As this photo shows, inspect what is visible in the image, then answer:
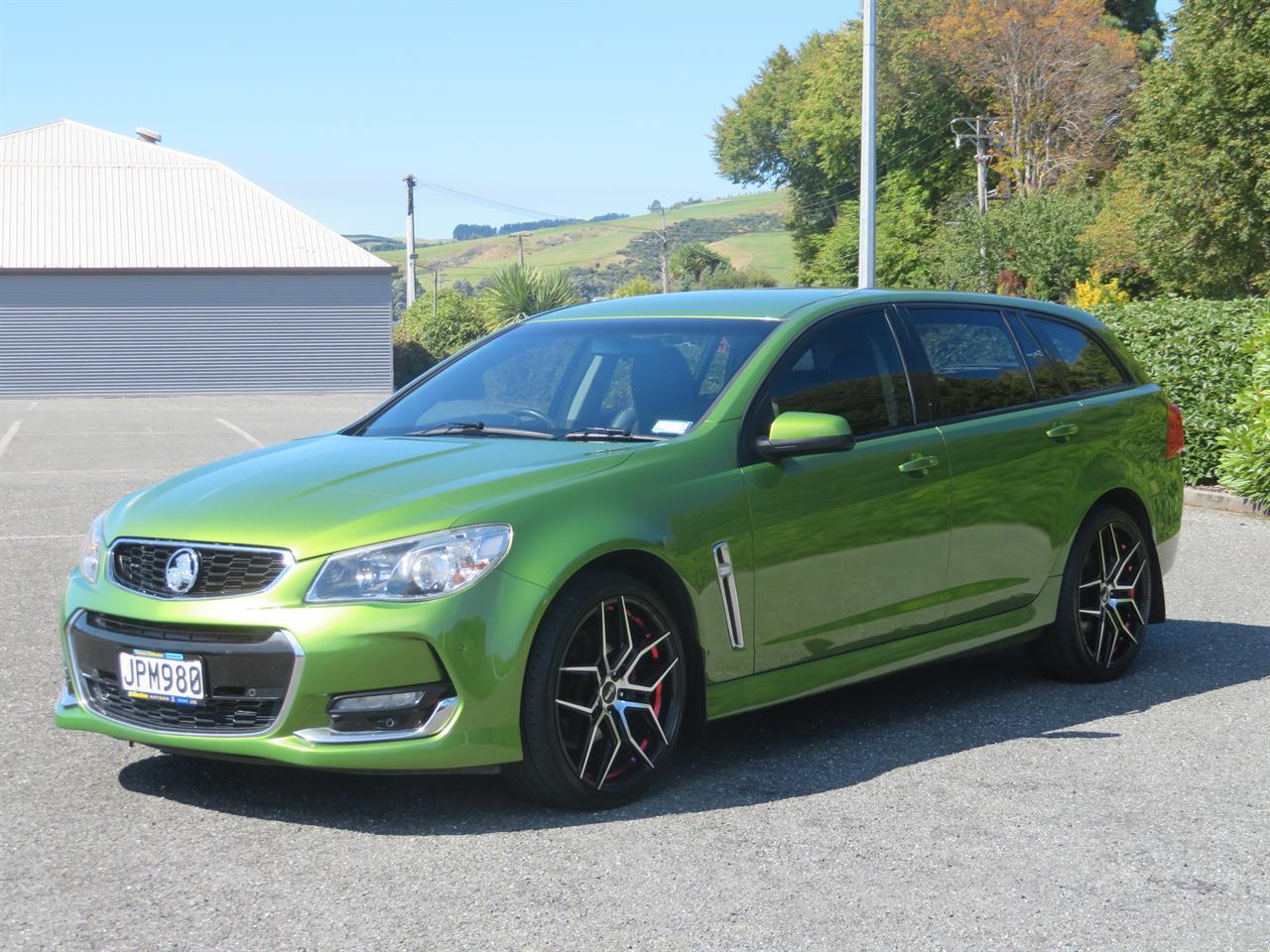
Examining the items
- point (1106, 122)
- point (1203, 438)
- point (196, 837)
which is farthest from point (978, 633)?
point (1106, 122)

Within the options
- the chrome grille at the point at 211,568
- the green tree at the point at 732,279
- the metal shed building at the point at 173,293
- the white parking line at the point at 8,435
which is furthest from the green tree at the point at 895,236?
the chrome grille at the point at 211,568

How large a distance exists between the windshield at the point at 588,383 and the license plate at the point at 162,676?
57.7 inches

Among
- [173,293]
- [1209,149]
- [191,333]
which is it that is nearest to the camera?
[1209,149]

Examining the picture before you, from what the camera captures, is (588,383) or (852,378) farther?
(852,378)

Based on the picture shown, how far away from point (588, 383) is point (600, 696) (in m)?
1.39

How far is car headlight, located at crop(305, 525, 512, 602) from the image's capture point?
466 cm

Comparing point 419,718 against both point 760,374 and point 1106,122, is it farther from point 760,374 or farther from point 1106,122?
point 1106,122

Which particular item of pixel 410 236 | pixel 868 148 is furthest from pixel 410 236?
pixel 868 148

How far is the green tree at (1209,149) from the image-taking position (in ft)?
139

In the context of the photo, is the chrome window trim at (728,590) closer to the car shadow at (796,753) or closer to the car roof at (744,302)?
the car shadow at (796,753)

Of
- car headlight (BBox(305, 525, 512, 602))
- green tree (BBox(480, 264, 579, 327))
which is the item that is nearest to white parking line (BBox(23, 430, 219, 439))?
car headlight (BBox(305, 525, 512, 602))

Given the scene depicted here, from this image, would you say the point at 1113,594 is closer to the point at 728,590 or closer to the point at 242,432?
the point at 728,590

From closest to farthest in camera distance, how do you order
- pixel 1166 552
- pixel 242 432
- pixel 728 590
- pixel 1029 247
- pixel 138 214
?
pixel 728 590, pixel 1166 552, pixel 242 432, pixel 138 214, pixel 1029 247

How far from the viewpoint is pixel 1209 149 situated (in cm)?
4353
